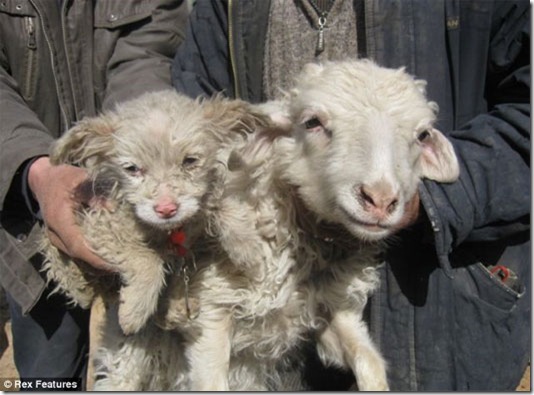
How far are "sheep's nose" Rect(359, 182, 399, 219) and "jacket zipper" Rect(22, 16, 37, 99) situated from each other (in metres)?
1.75

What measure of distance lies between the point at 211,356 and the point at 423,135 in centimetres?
118

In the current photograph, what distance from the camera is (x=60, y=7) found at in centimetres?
282

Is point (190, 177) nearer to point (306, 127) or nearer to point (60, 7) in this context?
point (306, 127)

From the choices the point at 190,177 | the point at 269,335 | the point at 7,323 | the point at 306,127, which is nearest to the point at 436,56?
the point at 306,127

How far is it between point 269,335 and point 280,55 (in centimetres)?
122

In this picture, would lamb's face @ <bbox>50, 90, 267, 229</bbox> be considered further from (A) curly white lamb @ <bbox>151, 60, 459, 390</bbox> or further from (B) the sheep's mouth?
(B) the sheep's mouth

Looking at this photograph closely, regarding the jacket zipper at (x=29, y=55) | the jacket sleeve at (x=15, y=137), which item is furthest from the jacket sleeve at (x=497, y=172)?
the jacket zipper at (x=29, y=55)

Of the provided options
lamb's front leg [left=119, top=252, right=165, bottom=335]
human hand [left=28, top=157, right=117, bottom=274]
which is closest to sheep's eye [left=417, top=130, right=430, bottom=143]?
lamb's front leg [left=119, top=252, right=165, bottom=335]

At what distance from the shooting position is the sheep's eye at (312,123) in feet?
7.55

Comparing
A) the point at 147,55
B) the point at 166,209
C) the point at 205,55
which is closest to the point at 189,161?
the point at 166,209

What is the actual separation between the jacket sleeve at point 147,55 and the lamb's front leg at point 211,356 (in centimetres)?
114

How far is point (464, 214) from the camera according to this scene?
215 cm

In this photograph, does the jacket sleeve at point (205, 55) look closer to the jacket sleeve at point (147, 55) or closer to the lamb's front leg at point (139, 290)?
the jacket sleeve at point (147, 55)

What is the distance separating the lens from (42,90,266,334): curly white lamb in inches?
85.2
